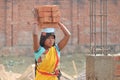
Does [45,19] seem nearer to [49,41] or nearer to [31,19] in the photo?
[49,41]

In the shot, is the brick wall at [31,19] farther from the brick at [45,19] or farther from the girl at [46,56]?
the girl at [46,56]

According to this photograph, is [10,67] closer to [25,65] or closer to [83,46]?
[25,65]

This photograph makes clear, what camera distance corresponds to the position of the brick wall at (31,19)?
69.7 feet

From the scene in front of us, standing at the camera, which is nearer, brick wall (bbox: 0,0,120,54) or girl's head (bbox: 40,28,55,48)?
girl's head (bbox: 40,28,55,48)

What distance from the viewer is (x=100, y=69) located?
7.33 metres

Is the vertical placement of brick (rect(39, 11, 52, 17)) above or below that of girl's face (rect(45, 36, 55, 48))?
above

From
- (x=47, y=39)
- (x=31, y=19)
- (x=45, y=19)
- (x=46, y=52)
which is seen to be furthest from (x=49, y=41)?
(x=31, y=19)

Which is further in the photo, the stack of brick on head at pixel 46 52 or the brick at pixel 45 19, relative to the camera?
the brick at pixel 45 19

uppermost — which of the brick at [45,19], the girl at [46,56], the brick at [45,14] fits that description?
the brick at [45,14]

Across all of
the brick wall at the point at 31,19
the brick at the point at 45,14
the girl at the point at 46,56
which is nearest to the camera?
the girl at the point at 46,56

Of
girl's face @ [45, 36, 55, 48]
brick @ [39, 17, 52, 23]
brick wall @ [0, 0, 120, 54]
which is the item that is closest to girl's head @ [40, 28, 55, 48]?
girl's face @ [45, 36, 55, 48]

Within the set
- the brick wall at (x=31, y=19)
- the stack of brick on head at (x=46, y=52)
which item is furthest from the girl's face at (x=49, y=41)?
the brick wall at (x=31, y=19)

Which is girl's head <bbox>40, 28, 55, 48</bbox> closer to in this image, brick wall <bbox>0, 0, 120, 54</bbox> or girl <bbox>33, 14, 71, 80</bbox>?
girl <bbox>33, 14, 71, 80</bbox>

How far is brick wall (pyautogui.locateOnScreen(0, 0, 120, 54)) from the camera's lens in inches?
837
